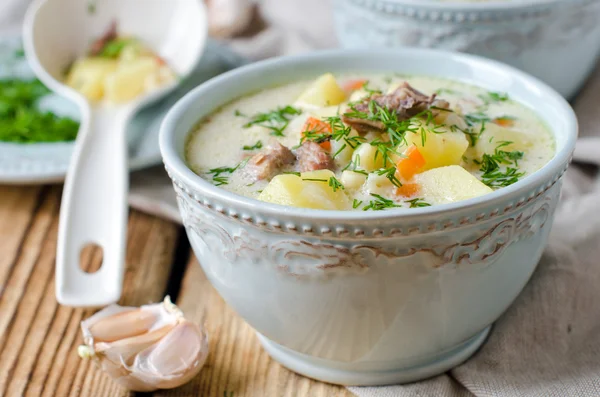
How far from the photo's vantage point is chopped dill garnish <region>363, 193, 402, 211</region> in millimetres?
1571

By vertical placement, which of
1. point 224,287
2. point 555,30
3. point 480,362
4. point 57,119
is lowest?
point 57,119

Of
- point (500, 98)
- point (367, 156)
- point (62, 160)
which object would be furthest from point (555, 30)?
point (62, 160)

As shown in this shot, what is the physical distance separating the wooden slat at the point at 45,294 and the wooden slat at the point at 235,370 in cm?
17

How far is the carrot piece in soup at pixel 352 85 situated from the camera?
212cm

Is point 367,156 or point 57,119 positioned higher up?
point 367,156

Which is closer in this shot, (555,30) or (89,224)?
(89,224)

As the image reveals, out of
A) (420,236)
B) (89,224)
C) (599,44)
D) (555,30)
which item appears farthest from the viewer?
(599,44)

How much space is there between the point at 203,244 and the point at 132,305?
54cm

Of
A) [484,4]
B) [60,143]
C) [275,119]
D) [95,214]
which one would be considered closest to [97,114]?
[60,143]

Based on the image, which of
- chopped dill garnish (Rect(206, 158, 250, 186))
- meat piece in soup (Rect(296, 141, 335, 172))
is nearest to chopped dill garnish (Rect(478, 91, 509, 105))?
meat piece in soup (Rect(296, 141, 335, 172))

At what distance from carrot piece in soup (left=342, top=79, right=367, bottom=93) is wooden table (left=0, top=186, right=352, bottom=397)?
0.63 meters

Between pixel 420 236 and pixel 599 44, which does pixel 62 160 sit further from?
pixel 599 44

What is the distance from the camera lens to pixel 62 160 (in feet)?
8.45

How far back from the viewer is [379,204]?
5.21 feet
